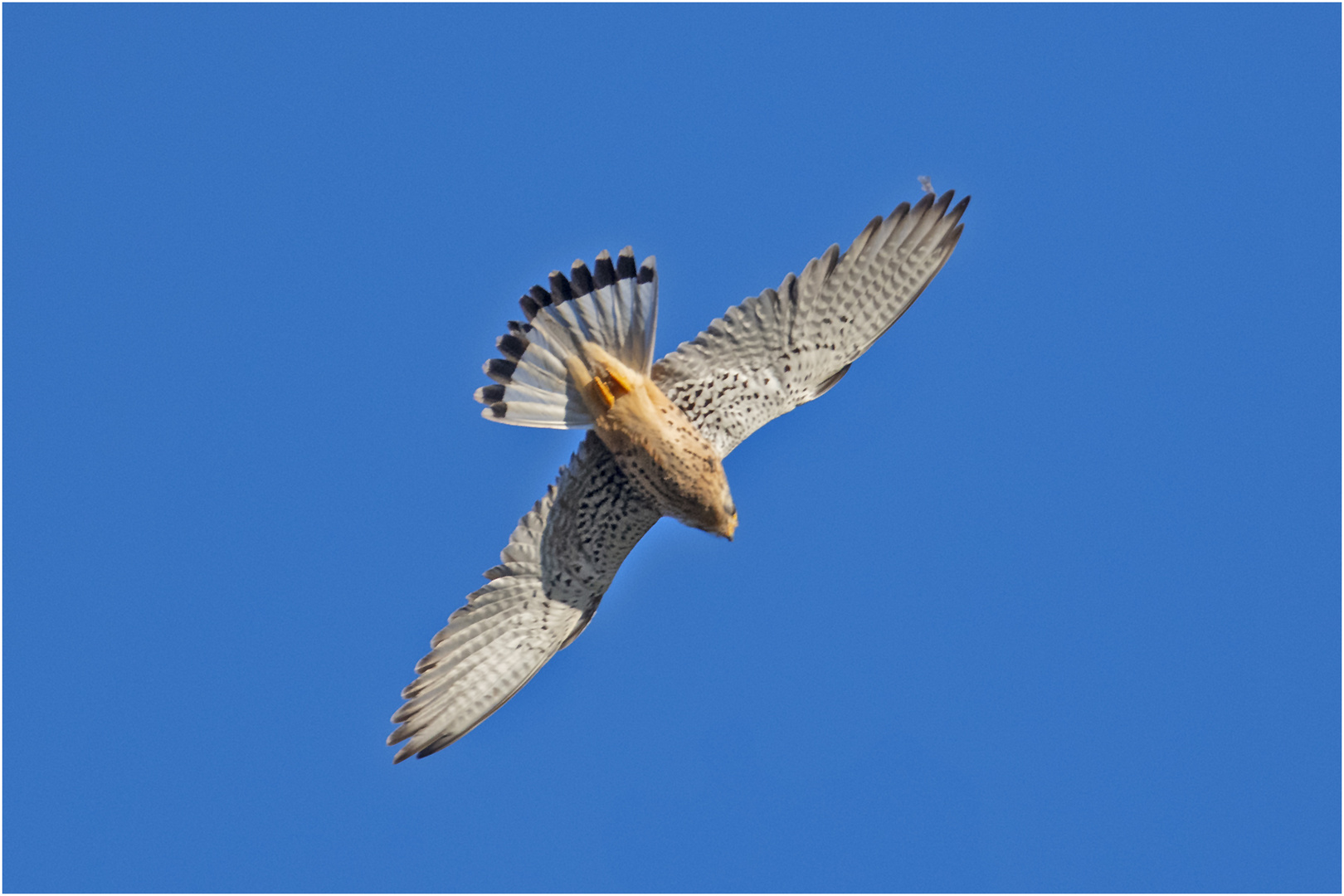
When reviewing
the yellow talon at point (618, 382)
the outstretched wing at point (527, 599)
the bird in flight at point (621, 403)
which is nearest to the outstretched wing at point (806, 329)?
the bird in flight at point (621, 403)

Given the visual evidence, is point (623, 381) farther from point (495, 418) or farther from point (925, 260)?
point (925, 260)

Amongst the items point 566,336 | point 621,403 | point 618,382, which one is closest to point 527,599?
point 621,403

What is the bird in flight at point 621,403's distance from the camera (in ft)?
33.2

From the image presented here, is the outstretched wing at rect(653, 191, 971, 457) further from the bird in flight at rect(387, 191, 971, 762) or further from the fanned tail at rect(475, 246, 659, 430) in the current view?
the fanned tail at rect(475, 246, 659, 430)

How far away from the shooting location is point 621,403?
10141mm

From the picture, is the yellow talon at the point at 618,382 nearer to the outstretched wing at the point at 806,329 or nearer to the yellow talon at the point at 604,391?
the yellow talon at the point at 604,391

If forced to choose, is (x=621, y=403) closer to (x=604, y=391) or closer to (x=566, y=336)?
(x=604, y=391)

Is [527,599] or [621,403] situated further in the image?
[527,599]

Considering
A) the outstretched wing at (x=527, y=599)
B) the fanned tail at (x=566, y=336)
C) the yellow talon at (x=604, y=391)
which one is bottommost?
the outstretched wing at (x=527, y=599)

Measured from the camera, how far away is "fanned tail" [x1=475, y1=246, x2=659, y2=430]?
10086 mm

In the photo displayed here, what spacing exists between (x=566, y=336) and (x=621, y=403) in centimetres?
52

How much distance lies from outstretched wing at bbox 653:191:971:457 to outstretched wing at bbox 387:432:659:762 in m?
0.72

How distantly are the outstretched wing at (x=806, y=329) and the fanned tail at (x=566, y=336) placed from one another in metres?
0.37

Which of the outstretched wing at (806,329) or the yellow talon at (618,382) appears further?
the outstretched wing at (806,329)
